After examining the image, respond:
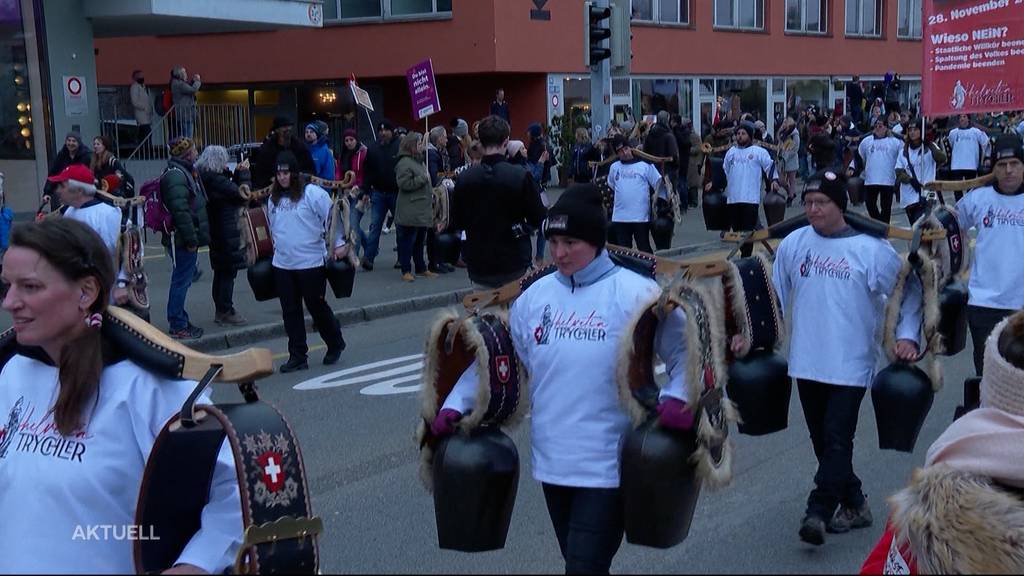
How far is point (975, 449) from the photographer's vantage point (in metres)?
2.58

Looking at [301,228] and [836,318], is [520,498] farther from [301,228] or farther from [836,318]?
[301,228]

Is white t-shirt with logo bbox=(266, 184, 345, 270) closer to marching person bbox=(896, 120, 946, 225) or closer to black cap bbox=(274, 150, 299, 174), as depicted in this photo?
black cap bbox=(274, 150, 299, 174)

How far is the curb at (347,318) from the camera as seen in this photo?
11.8 m

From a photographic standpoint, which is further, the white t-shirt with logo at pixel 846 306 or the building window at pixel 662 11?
the building window at pixel 662 11

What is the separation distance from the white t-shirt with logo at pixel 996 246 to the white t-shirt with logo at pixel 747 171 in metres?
8.62

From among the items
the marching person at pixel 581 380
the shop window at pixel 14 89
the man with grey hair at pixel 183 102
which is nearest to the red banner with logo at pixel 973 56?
the marching person at pixel 581 380

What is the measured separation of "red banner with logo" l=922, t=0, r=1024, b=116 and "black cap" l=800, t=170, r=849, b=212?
3165 mm

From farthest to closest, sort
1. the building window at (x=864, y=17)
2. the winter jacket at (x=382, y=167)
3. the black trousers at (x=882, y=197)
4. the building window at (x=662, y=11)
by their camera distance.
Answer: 1. the building window at (x=864, y=17)
2. the building window at (x=662, y=11)
3. the black trousers at (x=882, y=197)
4. the winter jacket at (x=382, y=167)

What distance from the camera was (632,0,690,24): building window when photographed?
107 ft

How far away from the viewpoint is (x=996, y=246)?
753cm

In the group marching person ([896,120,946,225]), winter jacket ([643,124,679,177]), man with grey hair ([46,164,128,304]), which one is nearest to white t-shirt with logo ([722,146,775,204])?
marching person ([896,120,946,225])

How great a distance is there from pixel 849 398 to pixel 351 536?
2.52 m

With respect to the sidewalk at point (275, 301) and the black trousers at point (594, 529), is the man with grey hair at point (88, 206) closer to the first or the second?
the sidewalk at point (275, 301)

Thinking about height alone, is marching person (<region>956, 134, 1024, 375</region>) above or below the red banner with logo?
below
